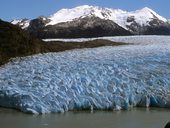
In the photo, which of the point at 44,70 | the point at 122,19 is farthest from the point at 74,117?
the point at 122,19

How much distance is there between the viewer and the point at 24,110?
12.2 meters

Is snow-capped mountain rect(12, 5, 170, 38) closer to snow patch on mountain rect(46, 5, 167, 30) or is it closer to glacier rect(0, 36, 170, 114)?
snow patch on mountain rect(46, 5, 167, 30)

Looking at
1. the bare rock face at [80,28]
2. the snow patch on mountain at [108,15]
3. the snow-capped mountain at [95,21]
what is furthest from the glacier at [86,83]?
the snow patch on mountain at [108,15]

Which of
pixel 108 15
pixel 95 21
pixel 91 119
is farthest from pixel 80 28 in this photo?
pixel 91 119

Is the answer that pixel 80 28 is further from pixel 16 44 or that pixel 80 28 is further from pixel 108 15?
pixel 16 44

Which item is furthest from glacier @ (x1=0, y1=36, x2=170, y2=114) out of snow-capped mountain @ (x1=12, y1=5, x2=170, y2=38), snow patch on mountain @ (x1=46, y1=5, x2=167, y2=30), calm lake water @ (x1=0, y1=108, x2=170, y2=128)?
snow patch on mountain @ (x1=46, y1=5, x2=167, y2=30)

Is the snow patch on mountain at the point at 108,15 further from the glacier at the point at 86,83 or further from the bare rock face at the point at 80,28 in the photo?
the glacier at the point at 86,83

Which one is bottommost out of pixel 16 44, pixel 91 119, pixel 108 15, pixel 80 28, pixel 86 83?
pixel 91 119

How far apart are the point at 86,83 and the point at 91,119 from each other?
242 cm

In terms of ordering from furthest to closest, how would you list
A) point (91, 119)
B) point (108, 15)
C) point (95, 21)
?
1. point (108, 15)
2. point (95, 21)
3. point (91, 119)

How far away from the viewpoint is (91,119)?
1137 cm

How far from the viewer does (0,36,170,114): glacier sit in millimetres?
12578

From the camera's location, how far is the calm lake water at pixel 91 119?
10.7 meters

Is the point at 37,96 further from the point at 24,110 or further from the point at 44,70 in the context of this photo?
the point at 44,70
